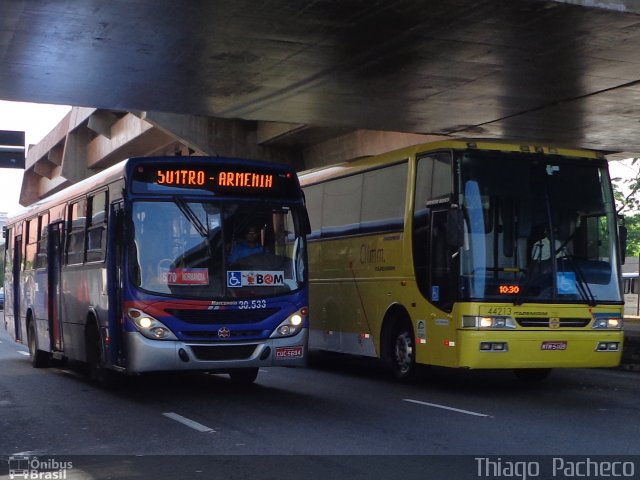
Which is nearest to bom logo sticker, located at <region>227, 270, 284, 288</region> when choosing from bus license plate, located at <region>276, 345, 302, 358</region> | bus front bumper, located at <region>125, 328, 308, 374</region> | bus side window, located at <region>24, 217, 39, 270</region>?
bus front bumper, located at <region>125, 328, 308, 374</region>

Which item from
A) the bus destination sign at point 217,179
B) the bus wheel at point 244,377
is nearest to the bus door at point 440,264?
the bus destination sign at point 217,179

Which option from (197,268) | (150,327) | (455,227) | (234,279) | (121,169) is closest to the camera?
(150,327)

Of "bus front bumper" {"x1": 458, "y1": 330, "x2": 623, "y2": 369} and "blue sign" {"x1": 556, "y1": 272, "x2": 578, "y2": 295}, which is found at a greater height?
"blue sign" {"x1": 556, "y1": 272, "x2": 578, "y2": 295}

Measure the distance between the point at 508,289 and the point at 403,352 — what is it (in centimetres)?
250

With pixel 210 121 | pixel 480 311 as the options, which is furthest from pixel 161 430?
pixel 210 121

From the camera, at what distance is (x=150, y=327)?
12.1m

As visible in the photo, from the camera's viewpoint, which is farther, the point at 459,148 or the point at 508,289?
the point at 459,148

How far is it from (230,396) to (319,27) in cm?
560

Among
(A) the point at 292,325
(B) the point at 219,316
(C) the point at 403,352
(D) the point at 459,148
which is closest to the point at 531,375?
(C) the point at 403,352

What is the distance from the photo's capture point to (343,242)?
17.0 metres

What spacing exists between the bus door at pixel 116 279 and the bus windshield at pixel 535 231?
14.8 ft

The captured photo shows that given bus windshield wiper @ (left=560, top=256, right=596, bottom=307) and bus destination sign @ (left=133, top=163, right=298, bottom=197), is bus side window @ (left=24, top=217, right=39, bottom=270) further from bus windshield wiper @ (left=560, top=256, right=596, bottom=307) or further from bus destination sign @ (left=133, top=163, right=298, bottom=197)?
bus windshield wiper @ (left=560, top=256, right=596, bottom=307)

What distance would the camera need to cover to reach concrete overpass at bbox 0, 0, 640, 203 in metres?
13.8

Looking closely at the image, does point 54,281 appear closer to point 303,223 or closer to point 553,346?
point 303,223
